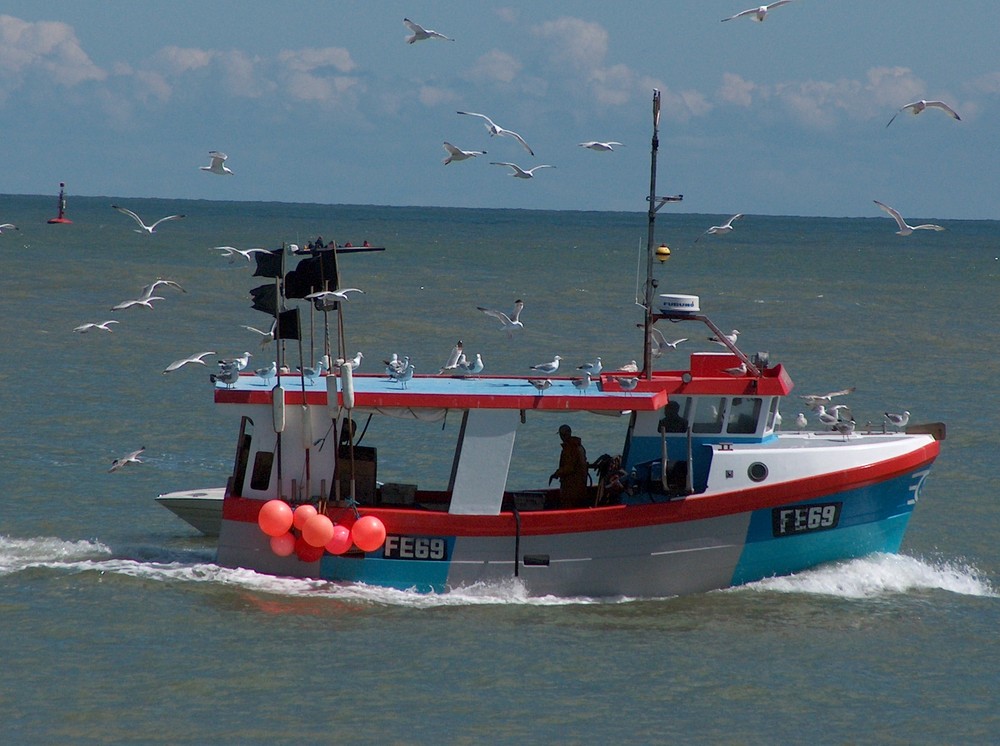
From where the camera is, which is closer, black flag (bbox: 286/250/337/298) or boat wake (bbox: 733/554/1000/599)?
black flag (bbox: 286/250/337/298)

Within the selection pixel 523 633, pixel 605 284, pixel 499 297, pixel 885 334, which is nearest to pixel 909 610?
pixel 523 633

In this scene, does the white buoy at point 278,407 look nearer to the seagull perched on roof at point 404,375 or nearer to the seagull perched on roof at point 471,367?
the seagull perched on roof at point 404,375

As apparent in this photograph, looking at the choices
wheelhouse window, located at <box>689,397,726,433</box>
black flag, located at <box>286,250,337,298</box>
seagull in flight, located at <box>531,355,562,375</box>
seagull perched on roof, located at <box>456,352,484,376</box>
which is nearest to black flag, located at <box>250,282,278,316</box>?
black flag, located at <box>286,250,337,298</box>

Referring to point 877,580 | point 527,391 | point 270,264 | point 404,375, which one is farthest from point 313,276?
point 877,580

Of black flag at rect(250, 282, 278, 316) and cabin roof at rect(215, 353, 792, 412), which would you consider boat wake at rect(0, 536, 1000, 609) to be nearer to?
cabin roof at rect(215, 353, 792, 412)

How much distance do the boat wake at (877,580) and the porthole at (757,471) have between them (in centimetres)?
121

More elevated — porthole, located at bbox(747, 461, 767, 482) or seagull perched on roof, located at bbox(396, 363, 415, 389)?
seagull perched on roof, located at bbox(396, 363, 415, 389)

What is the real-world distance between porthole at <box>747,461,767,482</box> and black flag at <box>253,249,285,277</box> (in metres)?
5.34

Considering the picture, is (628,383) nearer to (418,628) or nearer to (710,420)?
(710,420)

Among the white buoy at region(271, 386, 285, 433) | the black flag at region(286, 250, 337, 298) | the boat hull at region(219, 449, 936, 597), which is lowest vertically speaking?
the boat hull at region(219, 449, 936, 597)

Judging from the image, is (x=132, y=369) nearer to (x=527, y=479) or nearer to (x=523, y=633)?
(x=527, y=479)

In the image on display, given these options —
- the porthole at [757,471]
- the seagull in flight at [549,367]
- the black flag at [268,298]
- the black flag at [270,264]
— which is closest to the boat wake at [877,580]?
the porthole at [757,471]

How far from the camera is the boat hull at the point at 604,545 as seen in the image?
15891 millimetres

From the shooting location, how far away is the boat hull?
15.9 meters
